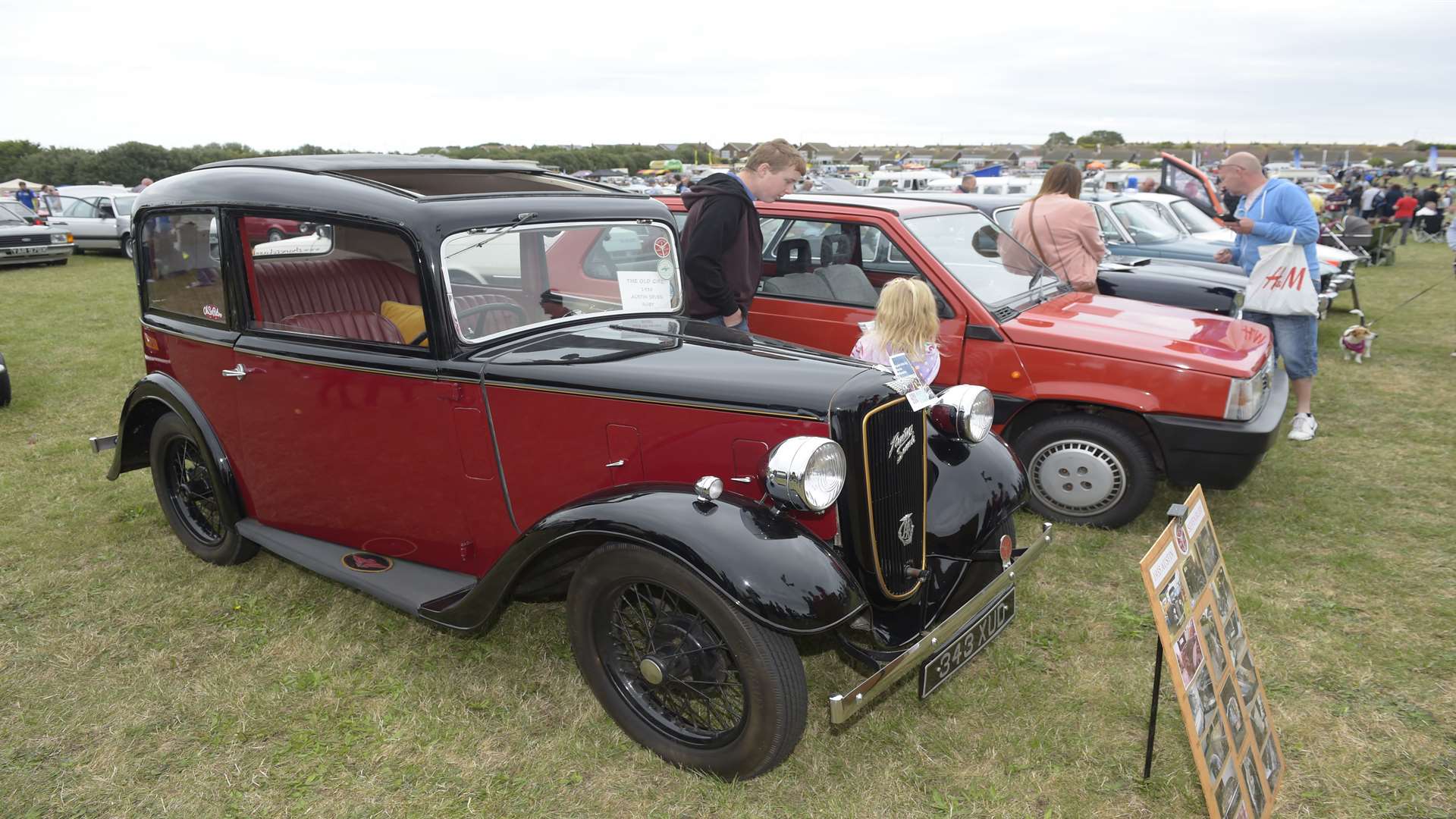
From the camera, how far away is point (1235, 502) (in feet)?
16.5

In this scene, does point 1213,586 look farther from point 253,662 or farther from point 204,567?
point 204,567

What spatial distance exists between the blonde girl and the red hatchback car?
2.02ft

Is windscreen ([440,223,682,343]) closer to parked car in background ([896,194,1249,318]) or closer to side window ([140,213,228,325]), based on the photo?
side window ([140,213,228,325])

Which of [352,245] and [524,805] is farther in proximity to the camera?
[352,245]

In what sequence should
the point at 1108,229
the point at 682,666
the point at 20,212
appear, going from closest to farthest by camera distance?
the point at 682,666, the point at 1108,229, the point at 20,212

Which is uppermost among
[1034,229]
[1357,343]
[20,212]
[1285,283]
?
[20,212]

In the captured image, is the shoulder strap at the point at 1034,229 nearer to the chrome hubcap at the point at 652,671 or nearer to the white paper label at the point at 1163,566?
the white paper label at the point at 1163,566

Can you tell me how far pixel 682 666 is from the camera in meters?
2.77

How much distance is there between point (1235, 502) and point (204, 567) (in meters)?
5.78

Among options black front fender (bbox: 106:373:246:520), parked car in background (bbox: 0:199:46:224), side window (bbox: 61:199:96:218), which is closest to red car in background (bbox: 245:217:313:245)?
black front fender (bbox: 106:373:246:520)

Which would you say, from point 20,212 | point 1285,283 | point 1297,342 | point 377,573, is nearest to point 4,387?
point 377,573

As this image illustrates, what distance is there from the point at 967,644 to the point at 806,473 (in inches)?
33.9

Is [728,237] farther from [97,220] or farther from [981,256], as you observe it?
[97,220]

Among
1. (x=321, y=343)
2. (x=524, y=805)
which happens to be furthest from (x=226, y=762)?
(x=321, y=343)
